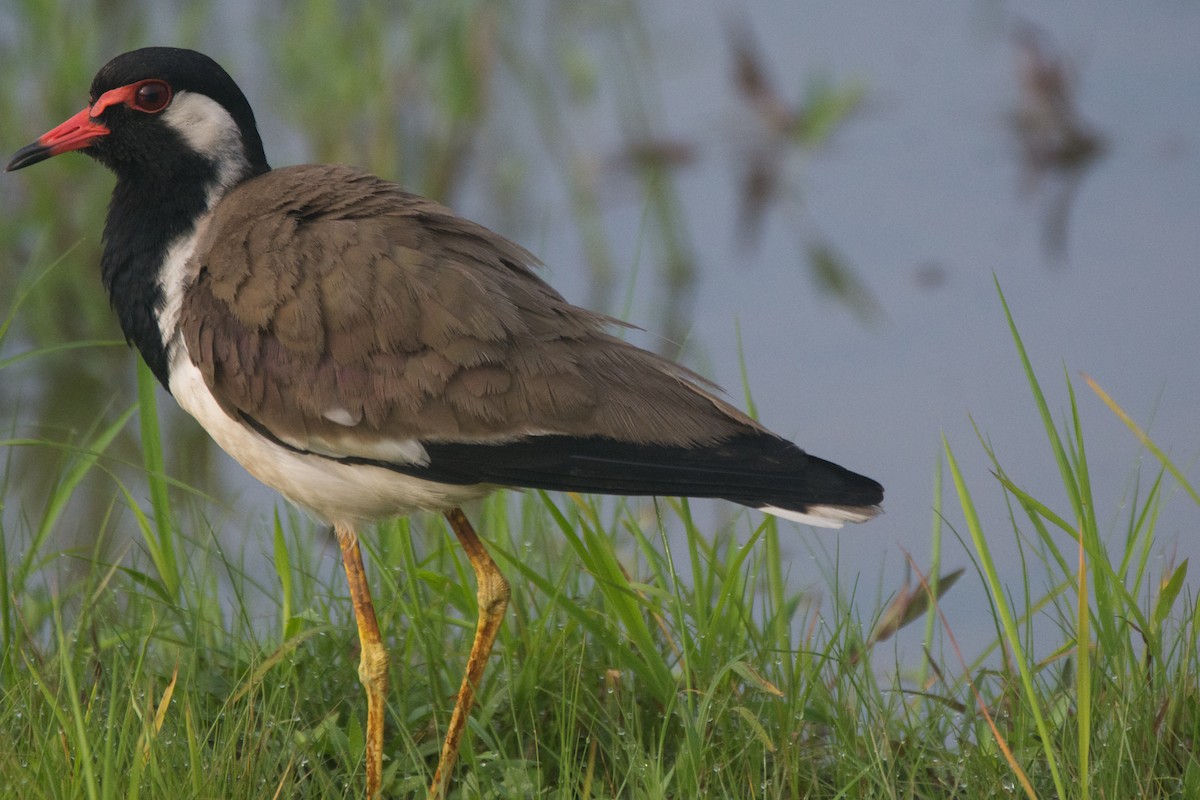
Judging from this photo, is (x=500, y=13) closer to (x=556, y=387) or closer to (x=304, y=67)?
(x=304, y=67)

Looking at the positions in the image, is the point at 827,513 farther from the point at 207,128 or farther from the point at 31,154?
the point at 31,154

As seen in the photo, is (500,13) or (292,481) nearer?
(292,481)

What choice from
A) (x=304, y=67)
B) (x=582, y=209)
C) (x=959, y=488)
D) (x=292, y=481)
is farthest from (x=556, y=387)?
(x=304, y=67)

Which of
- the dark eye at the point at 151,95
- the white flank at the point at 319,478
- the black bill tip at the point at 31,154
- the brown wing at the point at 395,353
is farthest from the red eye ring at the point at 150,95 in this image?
the white flank at the point at 319,478

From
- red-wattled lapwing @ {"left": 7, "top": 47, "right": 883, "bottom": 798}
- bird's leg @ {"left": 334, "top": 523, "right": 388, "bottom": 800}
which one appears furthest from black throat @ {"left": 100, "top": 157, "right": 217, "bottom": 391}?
bird's leg @ {"left": 334, "top": 523, "right": 388, "bottom": 800}

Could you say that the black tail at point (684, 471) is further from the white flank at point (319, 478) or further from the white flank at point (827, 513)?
the white flank at point (319, 478)

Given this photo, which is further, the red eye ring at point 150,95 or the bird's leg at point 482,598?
the red eye ring at point 150,95

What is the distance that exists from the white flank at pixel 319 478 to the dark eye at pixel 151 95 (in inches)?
26.5

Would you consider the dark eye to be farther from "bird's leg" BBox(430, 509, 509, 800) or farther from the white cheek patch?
"bird's leg" BBox(430, 509, 509, 800)

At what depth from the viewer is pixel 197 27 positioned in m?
7.11

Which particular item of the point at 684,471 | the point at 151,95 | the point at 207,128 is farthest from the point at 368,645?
the point at 151,95

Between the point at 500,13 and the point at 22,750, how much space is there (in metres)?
4.73

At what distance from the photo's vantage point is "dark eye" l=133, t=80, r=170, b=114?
3.78 m

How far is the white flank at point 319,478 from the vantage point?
341 cm
